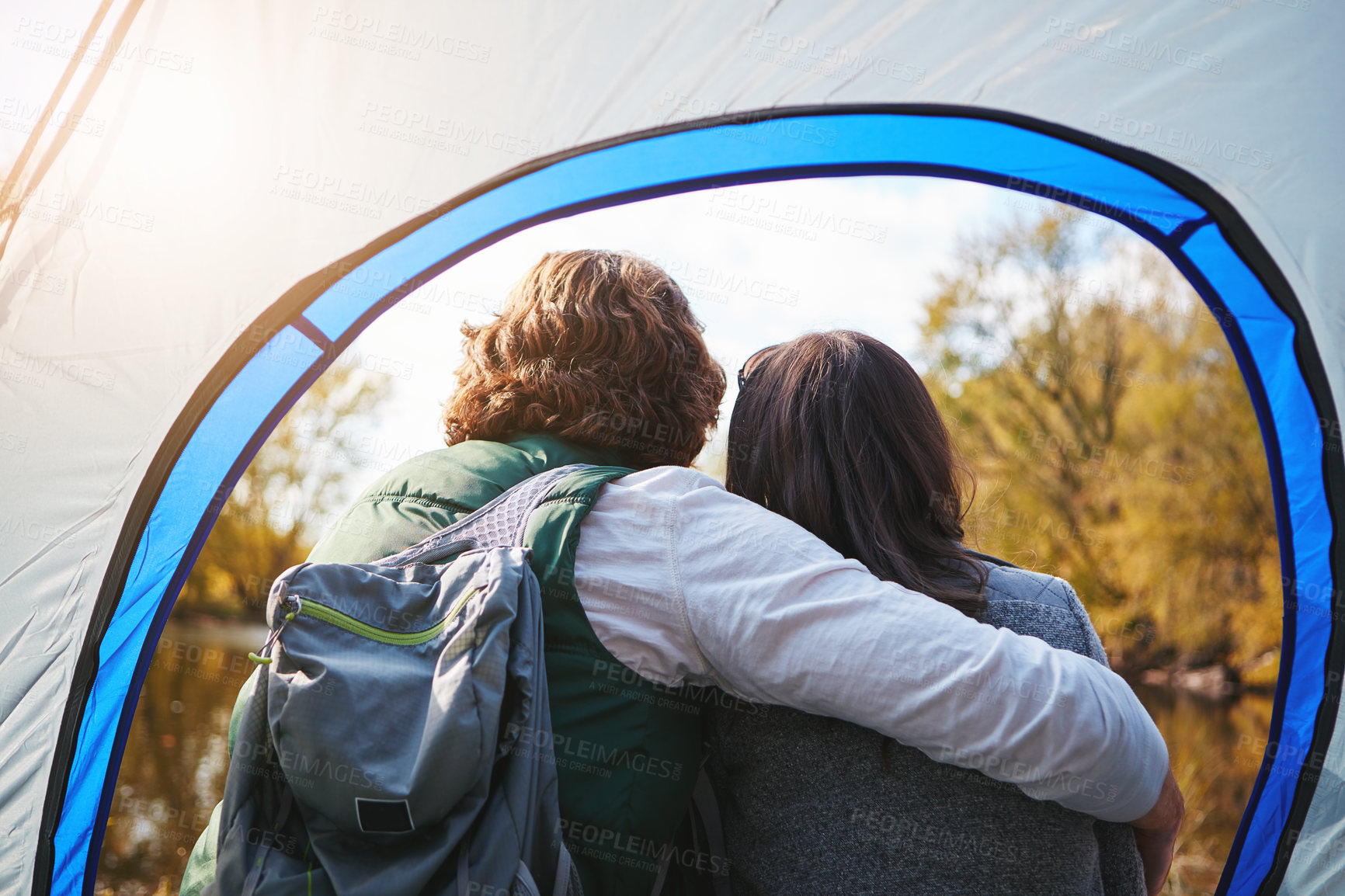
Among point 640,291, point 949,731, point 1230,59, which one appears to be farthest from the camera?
point 640,291

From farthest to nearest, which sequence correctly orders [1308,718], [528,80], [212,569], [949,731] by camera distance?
1. [212,569]
2. [1308,718]
3. [528,80]
4. [949,731]

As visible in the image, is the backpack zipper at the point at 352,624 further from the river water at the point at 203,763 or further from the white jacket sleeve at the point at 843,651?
the river water at the point at 203,763

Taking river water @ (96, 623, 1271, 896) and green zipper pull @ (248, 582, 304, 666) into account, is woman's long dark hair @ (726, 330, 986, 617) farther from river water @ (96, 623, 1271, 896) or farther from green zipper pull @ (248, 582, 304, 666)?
river water @ (96, 623, 1271, 896)

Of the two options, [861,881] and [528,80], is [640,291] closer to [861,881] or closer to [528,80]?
[528,80]

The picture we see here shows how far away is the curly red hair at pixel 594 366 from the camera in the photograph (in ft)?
5.43

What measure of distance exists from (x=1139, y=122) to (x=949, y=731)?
132cm

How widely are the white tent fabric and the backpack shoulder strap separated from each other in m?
0.90

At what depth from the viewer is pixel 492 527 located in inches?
53.0

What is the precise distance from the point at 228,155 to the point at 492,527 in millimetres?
1174

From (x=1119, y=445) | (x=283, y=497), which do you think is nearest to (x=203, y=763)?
(x=283, y=497)

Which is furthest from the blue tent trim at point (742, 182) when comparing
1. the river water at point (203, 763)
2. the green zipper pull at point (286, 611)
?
the river water at point (203, 763)

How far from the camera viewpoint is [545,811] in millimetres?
1177

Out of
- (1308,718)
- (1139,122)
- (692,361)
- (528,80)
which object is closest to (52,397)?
(528,80)

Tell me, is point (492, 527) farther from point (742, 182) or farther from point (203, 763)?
point (203, 763)
